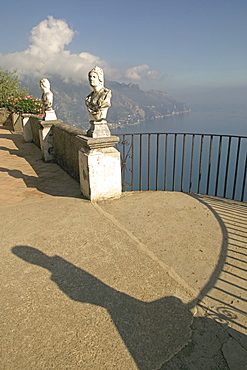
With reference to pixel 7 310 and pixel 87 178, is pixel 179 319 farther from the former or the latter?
pixel 87 178

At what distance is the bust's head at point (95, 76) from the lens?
4262 millimetres

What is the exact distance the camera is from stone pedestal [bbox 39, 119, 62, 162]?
7.45 metres

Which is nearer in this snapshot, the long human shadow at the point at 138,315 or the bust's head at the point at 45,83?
the long human shadow at the point at 138,315

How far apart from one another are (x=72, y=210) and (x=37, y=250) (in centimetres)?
121

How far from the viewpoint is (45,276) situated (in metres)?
2.63

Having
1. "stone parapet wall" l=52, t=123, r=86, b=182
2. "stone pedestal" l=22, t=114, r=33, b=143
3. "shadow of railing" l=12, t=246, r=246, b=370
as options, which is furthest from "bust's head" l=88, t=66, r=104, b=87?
"stone pedestal" l=22, t=114, r=33, b=143

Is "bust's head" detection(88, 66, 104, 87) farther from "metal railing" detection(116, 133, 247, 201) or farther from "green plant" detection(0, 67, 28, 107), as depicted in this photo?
"green plant" detection(0, 67, 28, 107)

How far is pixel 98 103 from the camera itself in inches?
170

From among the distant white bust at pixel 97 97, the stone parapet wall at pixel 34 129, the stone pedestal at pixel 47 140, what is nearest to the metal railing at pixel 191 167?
the distant white bust at pixel 97 97

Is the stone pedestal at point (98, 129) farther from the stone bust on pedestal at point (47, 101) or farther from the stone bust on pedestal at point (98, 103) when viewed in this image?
the stone bust on pedestal at point (47, 101)

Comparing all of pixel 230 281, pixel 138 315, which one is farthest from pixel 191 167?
pixel 138 315

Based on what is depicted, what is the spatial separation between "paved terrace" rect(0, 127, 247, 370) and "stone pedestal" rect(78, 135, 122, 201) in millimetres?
255

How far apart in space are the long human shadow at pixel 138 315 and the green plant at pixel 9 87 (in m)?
15.3

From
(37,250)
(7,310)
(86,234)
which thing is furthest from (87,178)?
(7,310)
